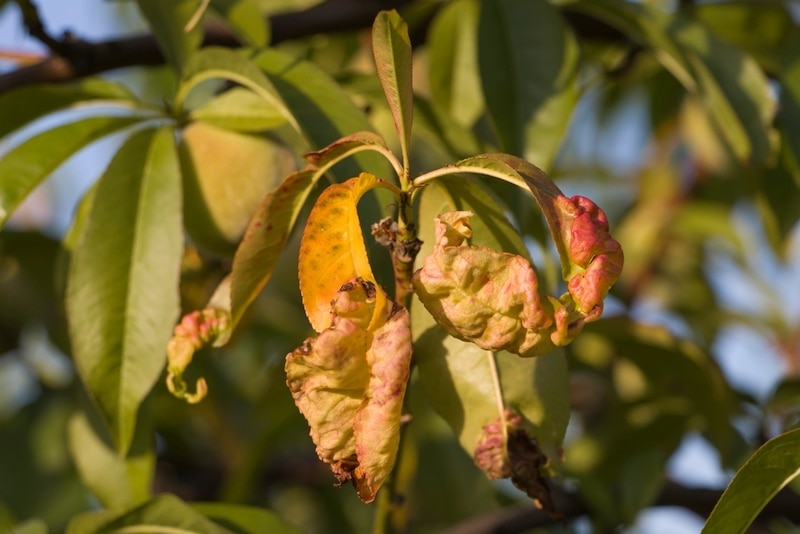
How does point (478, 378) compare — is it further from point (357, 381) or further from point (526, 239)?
point (526, 239)

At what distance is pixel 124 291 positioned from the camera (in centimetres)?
104

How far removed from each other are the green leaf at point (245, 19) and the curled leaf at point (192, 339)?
1.25 feet

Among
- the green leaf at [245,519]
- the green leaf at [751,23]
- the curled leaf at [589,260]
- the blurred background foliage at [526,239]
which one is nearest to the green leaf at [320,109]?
the blurred background foliage at [526,239]

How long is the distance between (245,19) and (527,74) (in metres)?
0.33

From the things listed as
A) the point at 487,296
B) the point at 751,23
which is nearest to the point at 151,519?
the point at 487,296

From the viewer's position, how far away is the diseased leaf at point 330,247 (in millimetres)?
741

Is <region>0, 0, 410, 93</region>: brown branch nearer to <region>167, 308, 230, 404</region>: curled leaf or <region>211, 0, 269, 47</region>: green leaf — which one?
<region>211, 0, 269, 47</region>: green leaf

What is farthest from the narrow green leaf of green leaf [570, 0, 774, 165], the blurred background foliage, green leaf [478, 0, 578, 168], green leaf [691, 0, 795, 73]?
green leaf [691, 0, 795, 73]

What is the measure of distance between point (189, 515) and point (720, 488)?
750mm

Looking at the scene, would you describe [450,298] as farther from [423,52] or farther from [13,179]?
[423,52]

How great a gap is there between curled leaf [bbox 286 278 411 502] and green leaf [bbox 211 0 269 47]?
20.2 inches

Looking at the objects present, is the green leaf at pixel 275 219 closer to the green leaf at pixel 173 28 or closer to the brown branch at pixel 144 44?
the green leaf at pixel 173 28

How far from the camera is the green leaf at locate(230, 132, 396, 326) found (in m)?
0.80

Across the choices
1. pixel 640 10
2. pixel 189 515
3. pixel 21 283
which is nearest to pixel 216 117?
pixel 189 515
